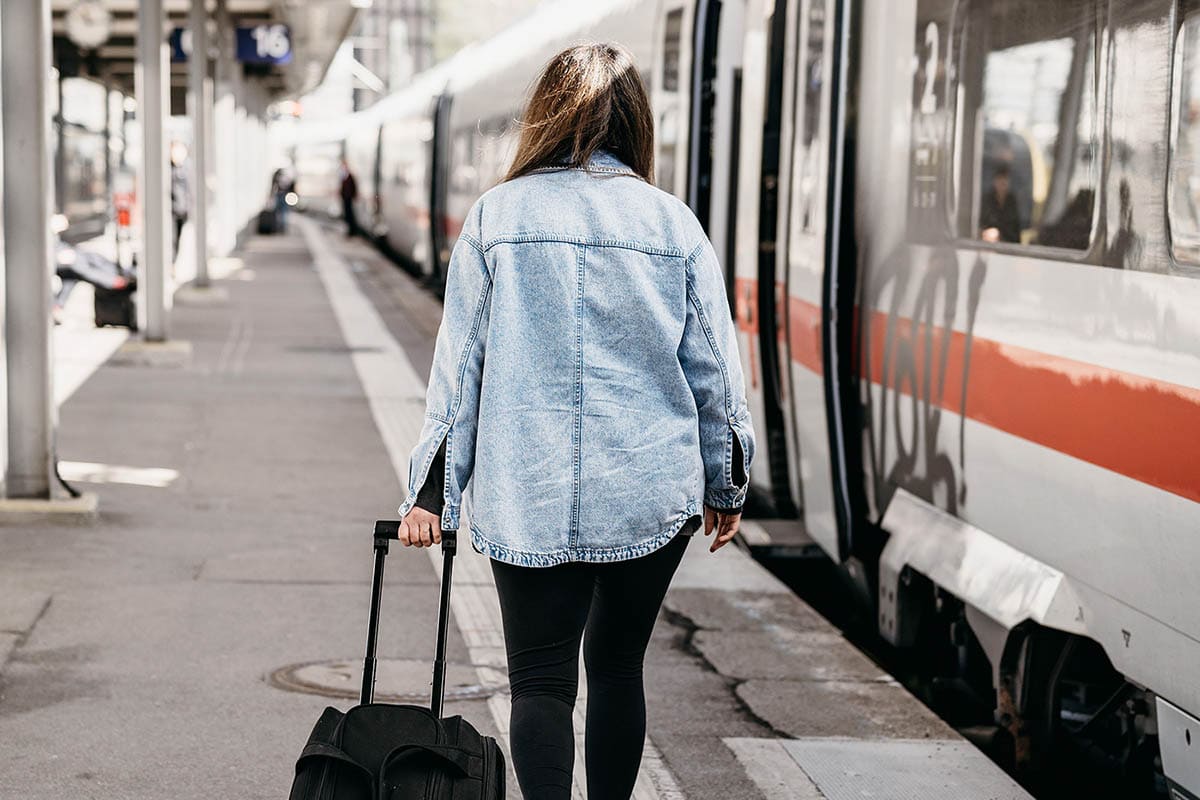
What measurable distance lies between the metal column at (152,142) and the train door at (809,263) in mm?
7596

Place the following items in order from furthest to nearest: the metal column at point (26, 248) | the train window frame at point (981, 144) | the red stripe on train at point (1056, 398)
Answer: the metal column at point (26, 248) → the train window frame at point (981, 144) → the red stripe on train at point (1056, 398)

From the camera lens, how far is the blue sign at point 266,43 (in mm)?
29672

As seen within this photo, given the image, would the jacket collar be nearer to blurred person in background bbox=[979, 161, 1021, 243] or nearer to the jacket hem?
the jacket hem

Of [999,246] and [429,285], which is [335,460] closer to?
[999,246]

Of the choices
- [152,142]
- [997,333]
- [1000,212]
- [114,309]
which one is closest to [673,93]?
[1000,212]

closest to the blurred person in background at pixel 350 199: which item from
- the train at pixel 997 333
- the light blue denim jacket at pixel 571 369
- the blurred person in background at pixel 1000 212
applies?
the train at pixel 997 333

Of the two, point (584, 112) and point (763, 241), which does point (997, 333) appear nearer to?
point (584, 112)

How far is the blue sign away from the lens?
29.7 m

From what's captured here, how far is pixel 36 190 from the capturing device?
791 cm

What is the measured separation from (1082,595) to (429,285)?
23.2m

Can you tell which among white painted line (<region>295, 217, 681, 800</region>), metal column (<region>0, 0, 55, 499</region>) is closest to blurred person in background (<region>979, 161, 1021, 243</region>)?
white painted line (<region>295, 217, 681, 800</region>)

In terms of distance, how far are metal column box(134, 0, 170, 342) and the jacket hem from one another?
10733mm

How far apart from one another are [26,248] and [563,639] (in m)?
5.14

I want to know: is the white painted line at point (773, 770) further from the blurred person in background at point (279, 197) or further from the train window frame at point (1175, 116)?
the blurred person in background at point (279, 197)
